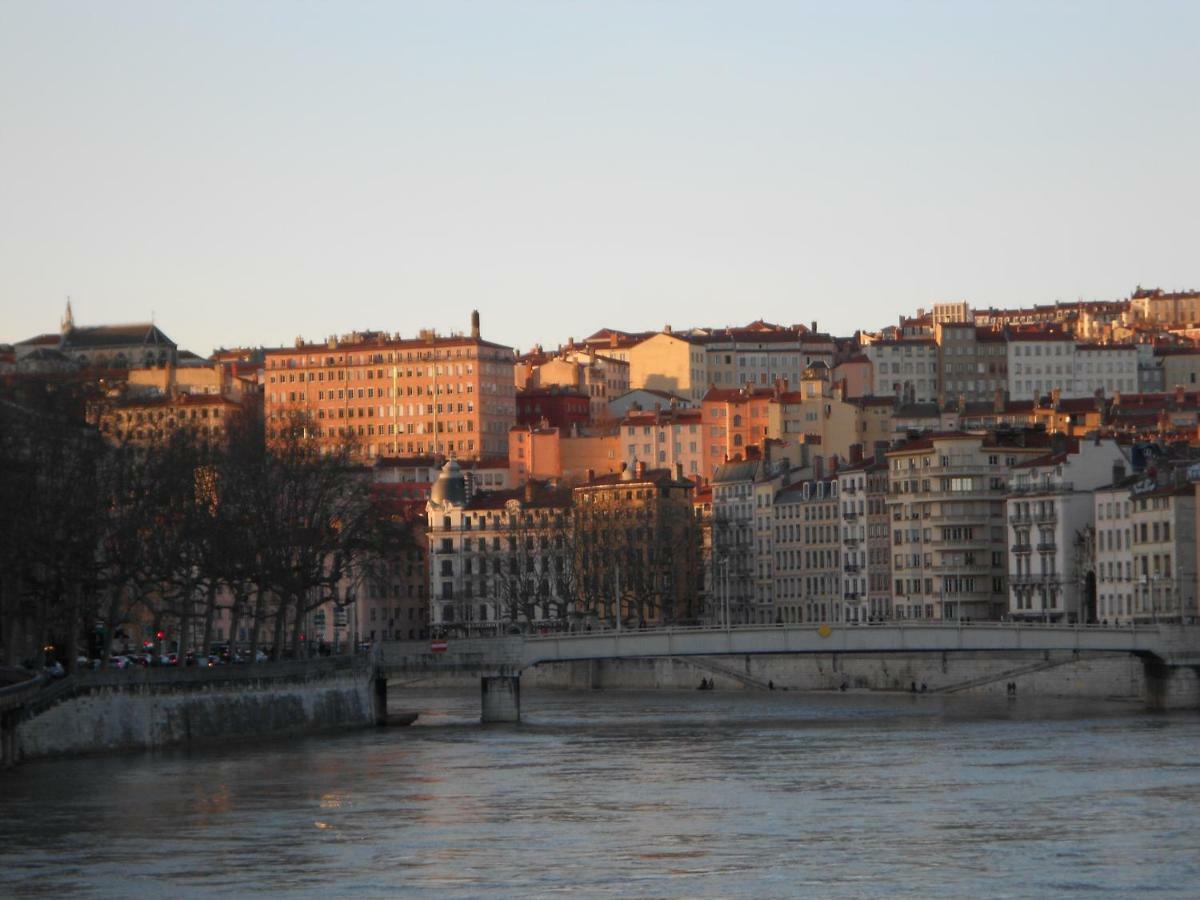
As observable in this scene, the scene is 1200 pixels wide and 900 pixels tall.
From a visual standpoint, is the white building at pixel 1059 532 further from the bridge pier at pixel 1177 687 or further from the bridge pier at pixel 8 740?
the bridge pier at pixel 8 740

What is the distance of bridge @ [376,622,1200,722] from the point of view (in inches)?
3812

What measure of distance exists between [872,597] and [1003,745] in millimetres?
65729

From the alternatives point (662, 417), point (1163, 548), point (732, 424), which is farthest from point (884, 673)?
point (662, 417)

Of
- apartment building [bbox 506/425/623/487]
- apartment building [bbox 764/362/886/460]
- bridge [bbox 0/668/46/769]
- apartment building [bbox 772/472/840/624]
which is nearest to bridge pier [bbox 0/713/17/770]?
bridge [bbox 0/668/46/769]

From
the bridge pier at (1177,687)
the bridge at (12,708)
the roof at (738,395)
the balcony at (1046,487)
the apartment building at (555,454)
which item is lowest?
the bridge pier at (1177,687)

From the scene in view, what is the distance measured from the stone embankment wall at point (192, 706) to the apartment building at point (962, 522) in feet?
147

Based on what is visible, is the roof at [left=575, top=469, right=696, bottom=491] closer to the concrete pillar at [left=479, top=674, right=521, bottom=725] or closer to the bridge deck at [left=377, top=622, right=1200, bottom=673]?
the bridge deck at [left=377, top=622, right=1200, bottom=673]

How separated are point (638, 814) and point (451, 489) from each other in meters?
111

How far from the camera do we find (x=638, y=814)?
2552 inches

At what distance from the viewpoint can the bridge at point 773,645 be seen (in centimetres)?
9681

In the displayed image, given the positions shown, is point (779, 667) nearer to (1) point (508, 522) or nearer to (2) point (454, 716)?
(2) point (454, 716)

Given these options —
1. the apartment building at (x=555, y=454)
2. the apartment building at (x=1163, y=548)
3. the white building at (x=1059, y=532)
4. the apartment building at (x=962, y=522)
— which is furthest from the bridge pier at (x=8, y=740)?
the apartment building at (x=555, y=454)

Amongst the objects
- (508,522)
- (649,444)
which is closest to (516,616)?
(508,522)

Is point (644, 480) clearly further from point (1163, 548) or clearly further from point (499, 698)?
point (499, 698)
